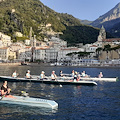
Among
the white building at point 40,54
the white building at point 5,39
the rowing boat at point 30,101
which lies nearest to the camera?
the rowing boat at point 30,101

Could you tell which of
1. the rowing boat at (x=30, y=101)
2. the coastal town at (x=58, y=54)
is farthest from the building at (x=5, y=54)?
the rowing boat at (x=30, y=101)

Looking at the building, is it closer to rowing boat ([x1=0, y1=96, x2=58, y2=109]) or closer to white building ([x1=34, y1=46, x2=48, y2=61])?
white building ([x1=34, y1=46, x2=48, y2=61])

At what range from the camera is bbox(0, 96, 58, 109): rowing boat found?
2000 cm

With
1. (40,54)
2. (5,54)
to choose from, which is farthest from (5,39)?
(40,54)

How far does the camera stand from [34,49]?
568 feet

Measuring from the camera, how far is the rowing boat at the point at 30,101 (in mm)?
20000

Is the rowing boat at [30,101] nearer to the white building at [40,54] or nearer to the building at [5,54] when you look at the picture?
the building at [5,54]

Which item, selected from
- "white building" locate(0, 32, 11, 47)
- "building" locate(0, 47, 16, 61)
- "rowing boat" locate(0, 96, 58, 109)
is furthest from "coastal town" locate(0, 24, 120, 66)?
"rowing boat" locate(0, 96, 58, 109)

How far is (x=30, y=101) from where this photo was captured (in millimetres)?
20578

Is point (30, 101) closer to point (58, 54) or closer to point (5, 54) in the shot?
point (58, 54)

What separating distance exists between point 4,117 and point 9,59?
14790 cm

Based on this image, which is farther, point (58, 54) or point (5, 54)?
point (58, 54)

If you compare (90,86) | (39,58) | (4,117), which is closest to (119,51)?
(39,58)

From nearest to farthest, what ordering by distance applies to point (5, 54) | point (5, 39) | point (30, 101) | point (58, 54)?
1. point (30, 101)
2. point (5, 54)
3. point (58, 54)
4. point (5, 39)
